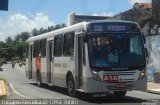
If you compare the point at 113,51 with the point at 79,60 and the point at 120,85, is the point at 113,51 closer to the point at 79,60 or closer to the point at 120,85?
the point at 120,85

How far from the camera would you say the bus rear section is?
704 inches

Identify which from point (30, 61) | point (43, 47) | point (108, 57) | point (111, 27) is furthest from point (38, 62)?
point (108, 57)

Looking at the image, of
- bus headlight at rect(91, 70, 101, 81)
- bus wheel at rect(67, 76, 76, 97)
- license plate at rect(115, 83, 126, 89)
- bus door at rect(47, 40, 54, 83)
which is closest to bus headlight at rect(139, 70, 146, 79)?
license plate at rect(115, 83, 126, 89)

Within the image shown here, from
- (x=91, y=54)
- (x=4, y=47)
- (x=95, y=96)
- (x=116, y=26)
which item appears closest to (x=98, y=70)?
(x=91, y=54)

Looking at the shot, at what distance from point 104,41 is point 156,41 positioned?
14.7m

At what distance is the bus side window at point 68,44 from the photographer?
2025 cm

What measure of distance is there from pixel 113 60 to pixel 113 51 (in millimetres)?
342

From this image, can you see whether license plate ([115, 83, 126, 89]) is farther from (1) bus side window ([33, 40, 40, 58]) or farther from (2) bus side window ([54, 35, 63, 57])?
(1) bus side window ([33, 40, 40, 58])

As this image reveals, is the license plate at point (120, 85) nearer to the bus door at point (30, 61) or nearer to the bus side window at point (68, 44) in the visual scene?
the bus side window at point (68, 44)

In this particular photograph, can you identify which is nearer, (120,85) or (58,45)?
(120,85)

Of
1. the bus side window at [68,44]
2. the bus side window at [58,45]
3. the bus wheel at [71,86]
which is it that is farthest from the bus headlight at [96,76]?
the bus side window at [58,45]

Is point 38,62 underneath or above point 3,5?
underneath

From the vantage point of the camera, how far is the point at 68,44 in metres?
20.8

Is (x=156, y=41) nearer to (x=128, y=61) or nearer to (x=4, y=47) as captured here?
(x=128, y=61)
